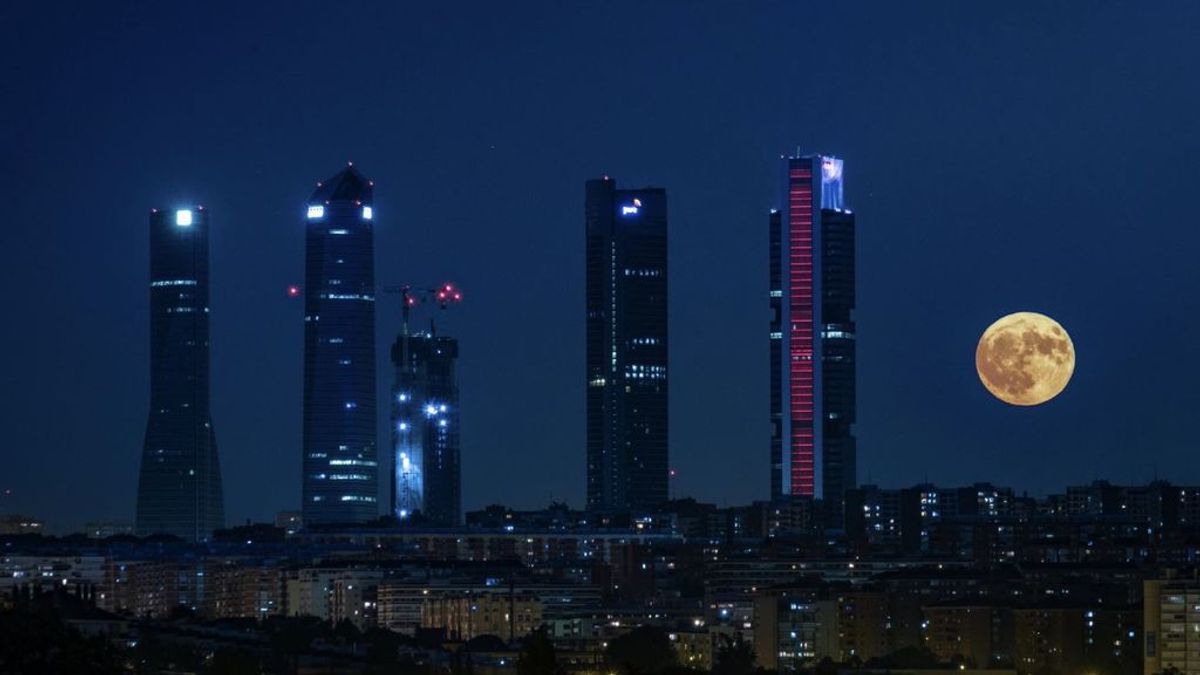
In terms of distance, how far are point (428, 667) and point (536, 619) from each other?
142 ft

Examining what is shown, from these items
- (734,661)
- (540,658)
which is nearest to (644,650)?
(734,661)

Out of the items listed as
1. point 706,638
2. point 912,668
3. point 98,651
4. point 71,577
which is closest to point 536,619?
point 706,638

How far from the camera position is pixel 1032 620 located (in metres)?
114

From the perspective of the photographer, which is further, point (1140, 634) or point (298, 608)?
point (298, 608)

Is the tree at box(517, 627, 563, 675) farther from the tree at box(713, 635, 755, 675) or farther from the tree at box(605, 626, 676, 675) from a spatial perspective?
the tree at box(713, 635, 755, 675)

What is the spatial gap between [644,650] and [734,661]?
9.92 feet

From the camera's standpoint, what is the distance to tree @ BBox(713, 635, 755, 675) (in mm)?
103312

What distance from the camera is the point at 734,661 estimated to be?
106m

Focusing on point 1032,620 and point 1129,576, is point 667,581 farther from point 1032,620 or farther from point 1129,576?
point 1032,620

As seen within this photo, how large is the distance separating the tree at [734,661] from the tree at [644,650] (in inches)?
62.4

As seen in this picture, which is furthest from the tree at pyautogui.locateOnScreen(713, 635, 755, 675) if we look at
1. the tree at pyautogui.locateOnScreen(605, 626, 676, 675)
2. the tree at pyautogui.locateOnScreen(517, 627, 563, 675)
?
the tree at pyautogui.locateOnScreen(517, 627, 563, 675)

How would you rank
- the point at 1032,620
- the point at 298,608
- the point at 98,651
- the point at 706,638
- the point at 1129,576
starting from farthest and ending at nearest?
the point at 298,608
the point at 1129,576
the point at 706,638
the point at 1032,620
the point at 98,651

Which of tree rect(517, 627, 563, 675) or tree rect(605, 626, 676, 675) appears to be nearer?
tree rect(517, 627, 563, 675)

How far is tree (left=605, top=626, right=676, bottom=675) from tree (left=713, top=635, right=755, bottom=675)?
159 centimetres
